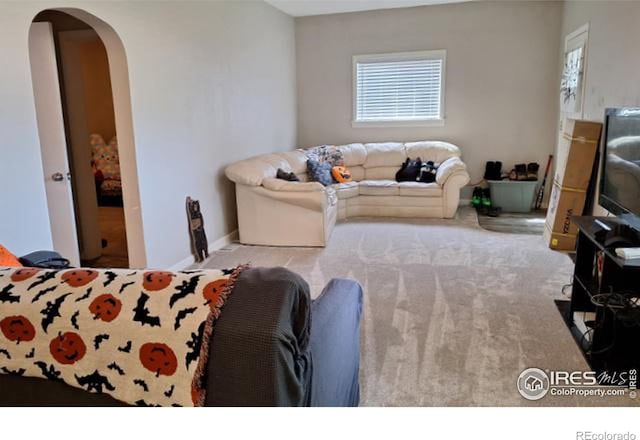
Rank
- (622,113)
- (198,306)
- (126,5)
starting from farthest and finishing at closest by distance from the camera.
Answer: (126,5)
(622,113)
(198,306)

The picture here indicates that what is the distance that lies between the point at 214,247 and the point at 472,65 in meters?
4.25

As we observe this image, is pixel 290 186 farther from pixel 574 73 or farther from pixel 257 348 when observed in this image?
pixel 257 348

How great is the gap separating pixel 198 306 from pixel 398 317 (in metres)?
2.23

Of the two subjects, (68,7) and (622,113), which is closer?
(622,113)

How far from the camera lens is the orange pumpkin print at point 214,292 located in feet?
3.48

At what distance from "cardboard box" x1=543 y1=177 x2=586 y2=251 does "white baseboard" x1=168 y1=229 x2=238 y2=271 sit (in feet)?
10.4

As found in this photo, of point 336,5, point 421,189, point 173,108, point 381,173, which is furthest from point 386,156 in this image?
point 173,108

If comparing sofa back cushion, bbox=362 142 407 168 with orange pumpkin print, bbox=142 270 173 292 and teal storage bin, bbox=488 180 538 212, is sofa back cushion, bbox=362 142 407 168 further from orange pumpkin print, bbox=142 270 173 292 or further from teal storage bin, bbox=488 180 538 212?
orange pumpkin print, bbox=142 270 173 292

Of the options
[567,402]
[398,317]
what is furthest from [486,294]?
[567,402]

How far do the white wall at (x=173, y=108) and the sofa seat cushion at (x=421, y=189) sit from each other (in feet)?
5.83

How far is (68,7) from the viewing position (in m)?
2.97

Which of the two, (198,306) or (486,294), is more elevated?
(198,306)

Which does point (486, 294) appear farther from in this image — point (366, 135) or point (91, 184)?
point (366, 135)
